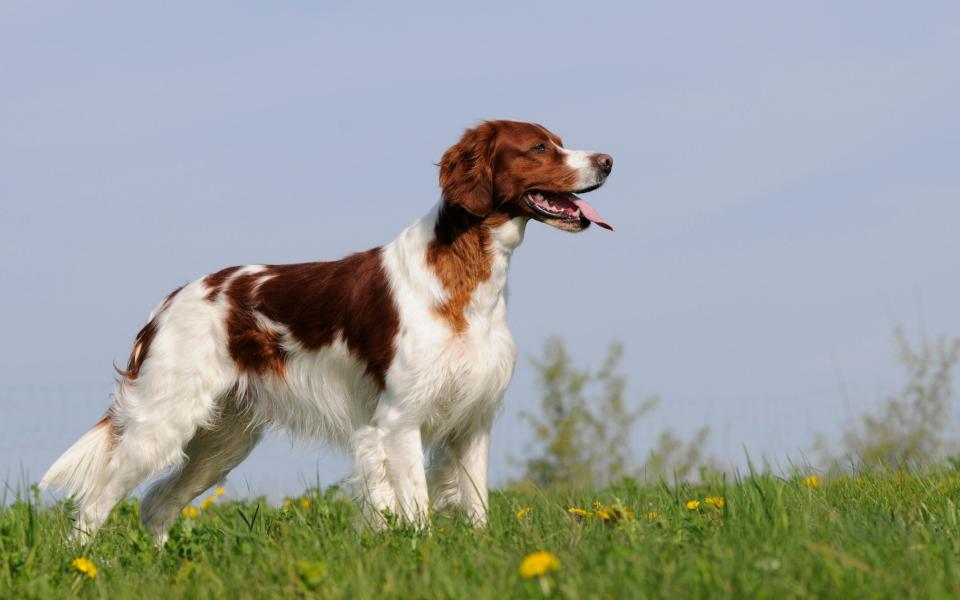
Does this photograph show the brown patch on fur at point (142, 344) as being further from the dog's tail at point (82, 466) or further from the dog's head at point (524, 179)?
the dog's head at point (524, 179)

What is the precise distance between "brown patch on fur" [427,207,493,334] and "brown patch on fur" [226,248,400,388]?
31 cm

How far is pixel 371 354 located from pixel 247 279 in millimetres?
1099

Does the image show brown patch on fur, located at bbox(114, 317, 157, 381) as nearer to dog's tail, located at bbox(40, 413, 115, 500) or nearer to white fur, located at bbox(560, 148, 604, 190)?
dog's tail, located at bbox(40, 413, 115, 500)

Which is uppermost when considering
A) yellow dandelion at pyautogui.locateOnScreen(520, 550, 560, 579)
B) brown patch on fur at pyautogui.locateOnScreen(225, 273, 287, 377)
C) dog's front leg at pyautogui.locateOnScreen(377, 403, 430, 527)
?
brown patch on fur at pyautogui.locateOnScreen(225, 273, 287, 377)

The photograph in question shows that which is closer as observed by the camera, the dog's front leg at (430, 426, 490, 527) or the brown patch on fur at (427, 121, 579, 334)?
the brown patch on fur at (427, 121, 579, 334)

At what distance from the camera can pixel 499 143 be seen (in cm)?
562

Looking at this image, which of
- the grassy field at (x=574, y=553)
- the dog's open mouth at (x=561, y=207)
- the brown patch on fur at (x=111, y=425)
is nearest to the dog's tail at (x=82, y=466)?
the brown patch on fur at (x=111, y=425)

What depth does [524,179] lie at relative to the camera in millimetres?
5547

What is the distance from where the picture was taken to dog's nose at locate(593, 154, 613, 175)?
18.3ft

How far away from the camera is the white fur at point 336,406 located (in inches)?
219

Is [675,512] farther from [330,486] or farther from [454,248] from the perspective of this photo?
[330,486]

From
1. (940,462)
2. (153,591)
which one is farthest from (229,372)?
(940,462)

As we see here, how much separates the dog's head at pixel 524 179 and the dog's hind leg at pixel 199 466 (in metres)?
2.07

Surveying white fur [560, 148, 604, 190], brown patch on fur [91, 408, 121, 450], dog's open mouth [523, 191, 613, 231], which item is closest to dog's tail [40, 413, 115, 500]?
brown patch on fur [91, 408, 121, 450]
